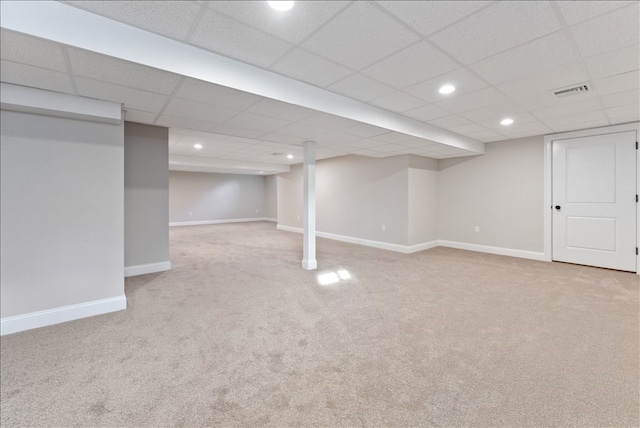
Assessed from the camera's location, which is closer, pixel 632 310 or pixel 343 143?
pixel 632 310

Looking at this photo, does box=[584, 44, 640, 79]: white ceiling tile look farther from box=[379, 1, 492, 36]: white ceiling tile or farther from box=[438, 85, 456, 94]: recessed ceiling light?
box=[379, 1, 492, 36]: white ceiling tile

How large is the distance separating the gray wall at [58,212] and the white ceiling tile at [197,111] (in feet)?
2.08

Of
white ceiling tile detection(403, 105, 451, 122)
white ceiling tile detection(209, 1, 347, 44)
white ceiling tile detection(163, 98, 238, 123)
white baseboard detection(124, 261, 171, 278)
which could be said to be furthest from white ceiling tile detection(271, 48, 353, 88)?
white baseboard detection(124, 261, 171, 278)

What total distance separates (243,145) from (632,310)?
20.7ft

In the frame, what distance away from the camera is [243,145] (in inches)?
237

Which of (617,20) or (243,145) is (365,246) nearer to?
(243,145)

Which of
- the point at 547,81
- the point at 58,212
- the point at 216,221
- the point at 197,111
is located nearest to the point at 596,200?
the point at 547,81

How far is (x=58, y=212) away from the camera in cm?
280

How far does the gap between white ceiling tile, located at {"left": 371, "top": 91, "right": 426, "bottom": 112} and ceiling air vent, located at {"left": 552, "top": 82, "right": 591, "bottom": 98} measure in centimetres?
137

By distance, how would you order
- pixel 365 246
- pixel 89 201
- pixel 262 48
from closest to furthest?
pixel 262 48 → pixel 89 201 → pixel 365 246

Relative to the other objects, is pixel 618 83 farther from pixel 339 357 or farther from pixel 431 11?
pixel 339 357

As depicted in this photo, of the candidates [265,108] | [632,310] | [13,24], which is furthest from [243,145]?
[632,310]

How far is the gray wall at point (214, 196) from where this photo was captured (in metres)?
11.1

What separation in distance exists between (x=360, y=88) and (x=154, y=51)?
1.88m
